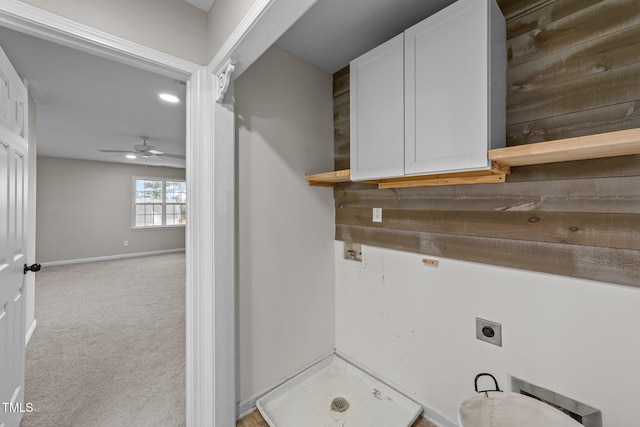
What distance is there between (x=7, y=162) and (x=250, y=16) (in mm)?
1407

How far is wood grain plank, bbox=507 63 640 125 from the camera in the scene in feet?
3.46

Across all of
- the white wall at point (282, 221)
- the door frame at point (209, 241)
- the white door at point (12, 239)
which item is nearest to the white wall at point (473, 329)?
the white wall at point (282, 221)

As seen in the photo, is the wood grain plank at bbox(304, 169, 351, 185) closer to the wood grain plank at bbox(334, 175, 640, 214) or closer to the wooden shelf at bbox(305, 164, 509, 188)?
the wooden shelf at bbox(305, 164, 509, 188)

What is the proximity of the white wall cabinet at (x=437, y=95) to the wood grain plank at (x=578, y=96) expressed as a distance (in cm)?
11

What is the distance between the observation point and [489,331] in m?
1.44

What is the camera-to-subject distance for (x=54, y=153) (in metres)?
5.42

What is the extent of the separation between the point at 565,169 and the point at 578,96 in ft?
1.07

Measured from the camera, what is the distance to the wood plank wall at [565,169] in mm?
1062

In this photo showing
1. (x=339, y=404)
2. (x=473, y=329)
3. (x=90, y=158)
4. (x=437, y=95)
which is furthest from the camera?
(x=90, y=158)

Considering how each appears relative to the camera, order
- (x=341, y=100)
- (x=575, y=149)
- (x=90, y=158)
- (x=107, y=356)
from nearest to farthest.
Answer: (x=575, y=149), (x=341, y=100), (x=107, y=356), (x=90, y=158)

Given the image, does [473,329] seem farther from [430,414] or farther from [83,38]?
[83,38]

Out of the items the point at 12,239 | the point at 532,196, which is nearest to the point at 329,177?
the point at 532,196

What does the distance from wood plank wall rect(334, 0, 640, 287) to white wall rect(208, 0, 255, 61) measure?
4.39 feet

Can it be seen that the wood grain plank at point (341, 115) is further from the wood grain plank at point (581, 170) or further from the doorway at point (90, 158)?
the doorway at point (90, 158)
